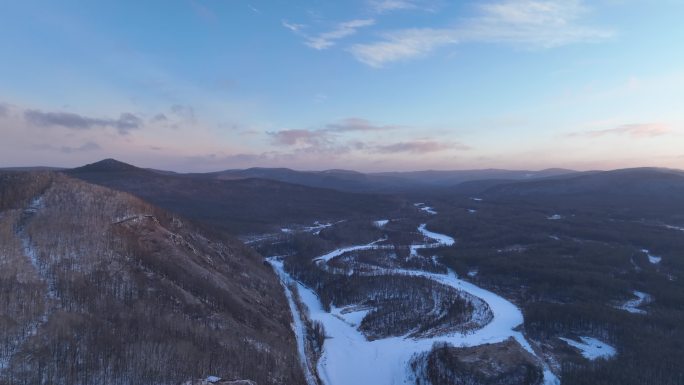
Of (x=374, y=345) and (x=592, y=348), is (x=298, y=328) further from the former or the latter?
(x=592, y=348)

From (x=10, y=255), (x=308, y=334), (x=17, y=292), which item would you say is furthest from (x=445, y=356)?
(x=10, y=255)

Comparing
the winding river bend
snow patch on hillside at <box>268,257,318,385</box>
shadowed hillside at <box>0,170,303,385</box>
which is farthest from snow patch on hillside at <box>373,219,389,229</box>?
shadowed hillside at <box>0,170,303,385</box>

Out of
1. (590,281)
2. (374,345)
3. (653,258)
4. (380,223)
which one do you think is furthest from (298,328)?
(380,223)

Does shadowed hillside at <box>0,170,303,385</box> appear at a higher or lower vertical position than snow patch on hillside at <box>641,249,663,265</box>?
higher

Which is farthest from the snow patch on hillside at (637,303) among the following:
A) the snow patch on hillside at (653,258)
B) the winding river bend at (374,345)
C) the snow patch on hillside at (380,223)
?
the snow patch on hillside at (380,223)

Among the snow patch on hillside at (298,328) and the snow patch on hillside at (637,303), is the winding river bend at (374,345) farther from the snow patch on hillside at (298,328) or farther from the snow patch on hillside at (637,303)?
the snow patch on hillside at (637,303)

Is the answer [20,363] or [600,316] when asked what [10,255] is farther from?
[600,316]

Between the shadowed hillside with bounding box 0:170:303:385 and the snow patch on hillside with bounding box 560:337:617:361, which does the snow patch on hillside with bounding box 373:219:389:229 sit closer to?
the shadowed hillside with bounding box 0:170:303:385
